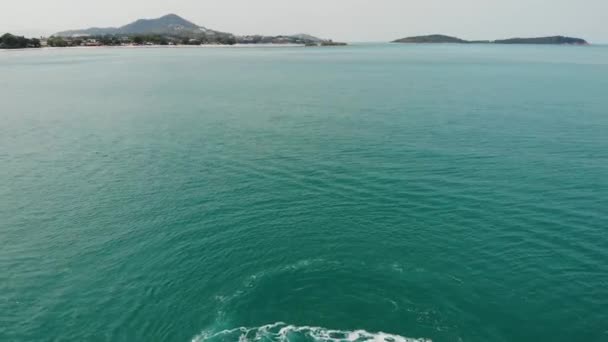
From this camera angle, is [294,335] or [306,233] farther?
[306,233]

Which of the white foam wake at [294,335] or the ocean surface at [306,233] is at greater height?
the ocean surface at [306,233]

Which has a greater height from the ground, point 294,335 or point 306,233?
point 306,233

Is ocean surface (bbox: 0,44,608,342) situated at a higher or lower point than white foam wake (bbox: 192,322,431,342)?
higher

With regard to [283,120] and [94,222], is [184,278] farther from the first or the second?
[283,120]

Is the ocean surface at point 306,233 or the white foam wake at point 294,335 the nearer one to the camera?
the white foam wake at point 294,335

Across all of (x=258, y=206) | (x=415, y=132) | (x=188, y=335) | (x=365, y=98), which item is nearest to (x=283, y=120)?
(x=415, y=132)
